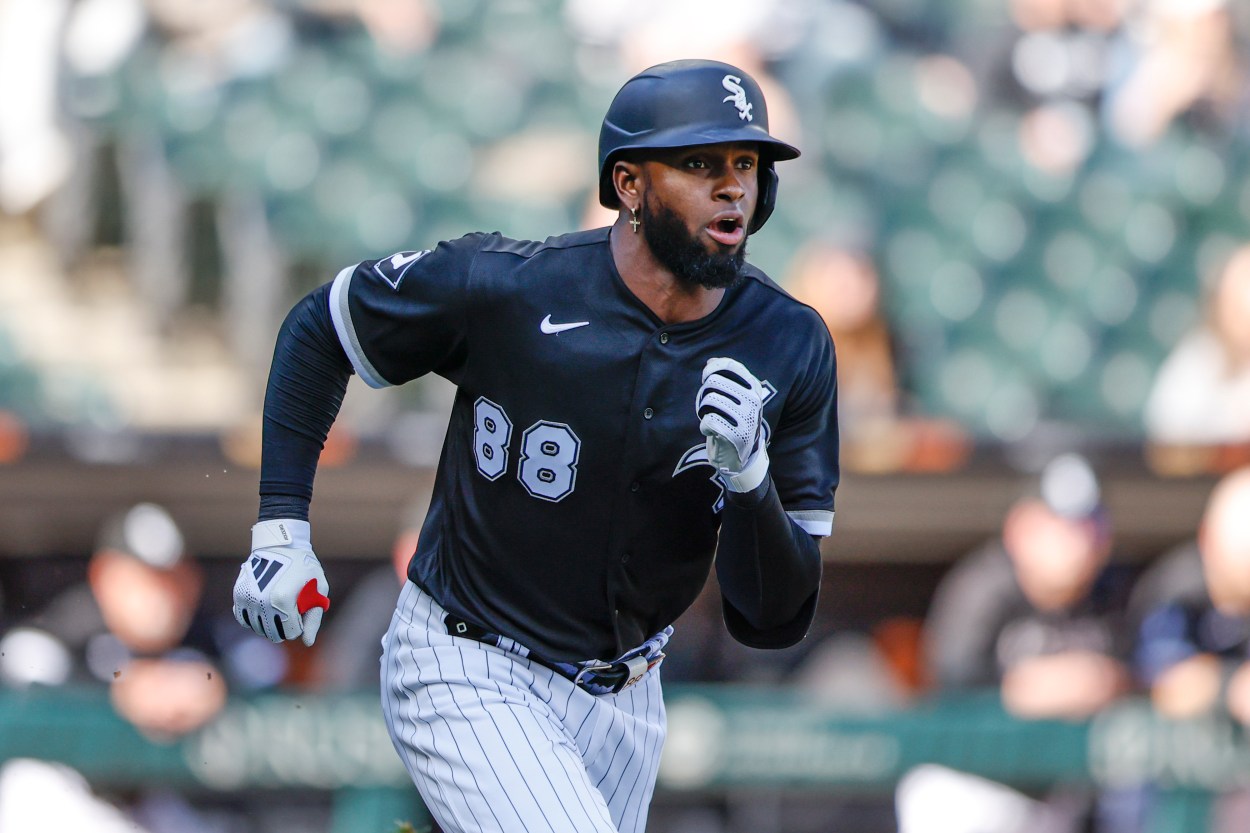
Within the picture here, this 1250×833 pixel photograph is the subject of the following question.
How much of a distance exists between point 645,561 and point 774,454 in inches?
9.9

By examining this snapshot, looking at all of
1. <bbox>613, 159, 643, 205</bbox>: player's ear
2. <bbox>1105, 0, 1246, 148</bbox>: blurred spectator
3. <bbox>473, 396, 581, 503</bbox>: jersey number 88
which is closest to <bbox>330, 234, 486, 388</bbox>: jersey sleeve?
<bbox>473, 396, 581, 503</bbox>: jersey number 88

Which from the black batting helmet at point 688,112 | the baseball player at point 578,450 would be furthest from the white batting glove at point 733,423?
the black batting helmet at point 688,112

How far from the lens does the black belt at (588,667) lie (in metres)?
2.49

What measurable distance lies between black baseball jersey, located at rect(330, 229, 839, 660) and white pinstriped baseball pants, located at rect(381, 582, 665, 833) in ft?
0.20

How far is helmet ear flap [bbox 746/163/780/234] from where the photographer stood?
2.49 m

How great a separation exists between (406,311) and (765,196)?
567mm

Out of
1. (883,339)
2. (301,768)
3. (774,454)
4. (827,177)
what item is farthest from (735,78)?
(827,177)

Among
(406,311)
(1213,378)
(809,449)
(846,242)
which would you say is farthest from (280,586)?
(1213,378)

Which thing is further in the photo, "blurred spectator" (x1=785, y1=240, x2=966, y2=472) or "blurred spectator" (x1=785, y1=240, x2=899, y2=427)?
"blurred spectator" (x1=785, y1=240, x2=899, y2=427)

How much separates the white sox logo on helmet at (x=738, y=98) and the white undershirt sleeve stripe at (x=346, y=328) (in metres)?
0.64

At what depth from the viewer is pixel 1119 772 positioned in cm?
562

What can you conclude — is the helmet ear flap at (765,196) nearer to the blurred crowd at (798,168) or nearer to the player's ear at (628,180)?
the player's ear at (628,180)

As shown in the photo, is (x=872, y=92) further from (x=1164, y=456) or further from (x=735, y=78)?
(x=735, y=78)

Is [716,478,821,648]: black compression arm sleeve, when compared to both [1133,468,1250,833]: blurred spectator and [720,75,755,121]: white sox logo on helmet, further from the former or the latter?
[1133,468,1250,833]: blurred spectator
